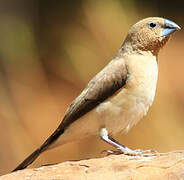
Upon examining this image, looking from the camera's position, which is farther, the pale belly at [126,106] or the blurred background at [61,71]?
the blurred background at [61,71]

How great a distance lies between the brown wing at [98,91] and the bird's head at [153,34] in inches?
11.0

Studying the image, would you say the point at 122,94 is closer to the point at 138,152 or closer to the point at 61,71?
the point at 138,152

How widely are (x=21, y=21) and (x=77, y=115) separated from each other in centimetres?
605

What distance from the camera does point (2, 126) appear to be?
10023mm

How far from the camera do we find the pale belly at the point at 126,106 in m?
5.17

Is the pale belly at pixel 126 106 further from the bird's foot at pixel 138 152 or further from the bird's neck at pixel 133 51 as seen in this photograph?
the bird's foot at pixel 138 152

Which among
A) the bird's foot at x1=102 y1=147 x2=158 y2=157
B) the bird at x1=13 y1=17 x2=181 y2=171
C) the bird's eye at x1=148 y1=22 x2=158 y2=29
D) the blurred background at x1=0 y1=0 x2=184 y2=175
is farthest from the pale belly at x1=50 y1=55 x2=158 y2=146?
the blurred background at x1=0 y1=0 x2=184 y2=175

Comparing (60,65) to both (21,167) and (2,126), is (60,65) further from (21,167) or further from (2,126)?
(21,167)

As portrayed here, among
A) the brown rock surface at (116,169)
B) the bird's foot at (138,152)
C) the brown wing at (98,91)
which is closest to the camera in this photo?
the brown rock surface at (116,169)

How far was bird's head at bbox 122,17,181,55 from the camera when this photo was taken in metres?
5.48

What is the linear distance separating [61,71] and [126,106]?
620cm

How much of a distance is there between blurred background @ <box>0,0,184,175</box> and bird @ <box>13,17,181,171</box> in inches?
135

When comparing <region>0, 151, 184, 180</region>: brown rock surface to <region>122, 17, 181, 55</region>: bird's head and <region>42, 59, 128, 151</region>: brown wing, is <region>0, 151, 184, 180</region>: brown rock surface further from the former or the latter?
<region>122, 17, 181, 55</region>: bird's head

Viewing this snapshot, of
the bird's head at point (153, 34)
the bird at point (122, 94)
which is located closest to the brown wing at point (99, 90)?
the bird at point (122, 94)
